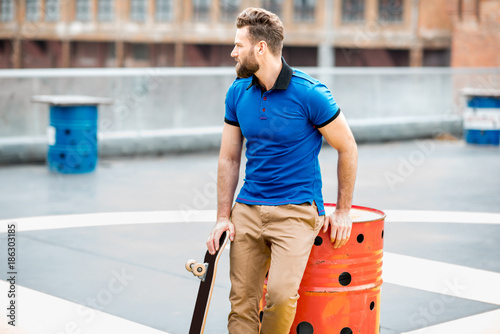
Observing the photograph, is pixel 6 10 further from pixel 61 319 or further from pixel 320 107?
pixel 320 107

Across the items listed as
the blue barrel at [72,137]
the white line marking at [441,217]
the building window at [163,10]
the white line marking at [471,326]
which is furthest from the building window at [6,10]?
the white line marking at [471,326]

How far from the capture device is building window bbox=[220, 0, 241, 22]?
5634cm

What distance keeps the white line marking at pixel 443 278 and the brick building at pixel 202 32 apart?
1627 inches

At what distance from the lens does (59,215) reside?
8.91 meters

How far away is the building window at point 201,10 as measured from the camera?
56844 mm

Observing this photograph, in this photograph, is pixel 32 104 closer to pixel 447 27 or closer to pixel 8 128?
pixel 8 128

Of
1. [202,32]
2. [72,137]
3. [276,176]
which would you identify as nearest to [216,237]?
[276,176]

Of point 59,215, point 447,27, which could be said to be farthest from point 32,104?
point 447,27

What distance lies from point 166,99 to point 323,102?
35.7ft

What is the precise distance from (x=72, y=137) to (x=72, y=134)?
44 mm

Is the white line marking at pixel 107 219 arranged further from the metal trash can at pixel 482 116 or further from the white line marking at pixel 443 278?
the metal trash can at pixel 482 116

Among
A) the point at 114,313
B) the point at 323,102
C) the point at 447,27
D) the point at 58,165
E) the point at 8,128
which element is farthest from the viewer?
the point at 447,27

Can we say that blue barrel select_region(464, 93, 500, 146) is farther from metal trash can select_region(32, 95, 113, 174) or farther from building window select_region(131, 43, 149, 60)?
building window select_region(131, 43, 149, 60)

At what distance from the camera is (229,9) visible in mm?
56656
